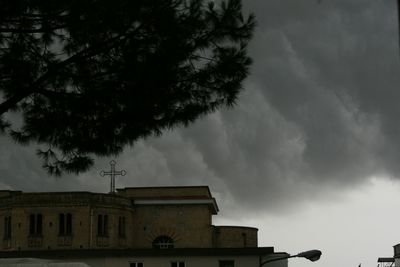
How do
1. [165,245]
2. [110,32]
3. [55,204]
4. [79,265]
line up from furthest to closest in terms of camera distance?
1. [165,245]
2. [55,204]
3. [79,265]
4. [110,32]

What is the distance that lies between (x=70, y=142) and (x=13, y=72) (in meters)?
1.66

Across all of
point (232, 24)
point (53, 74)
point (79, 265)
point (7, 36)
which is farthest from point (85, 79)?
point (79, 265)

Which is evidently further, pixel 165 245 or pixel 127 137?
pixel 165 245

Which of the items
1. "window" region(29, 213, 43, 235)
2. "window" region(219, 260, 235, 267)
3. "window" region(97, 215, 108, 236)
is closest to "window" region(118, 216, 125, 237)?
"window" region(97, 215, 108, 236)

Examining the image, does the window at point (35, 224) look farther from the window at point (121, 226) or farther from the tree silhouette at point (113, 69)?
the tree silhouette at point (113, 69)

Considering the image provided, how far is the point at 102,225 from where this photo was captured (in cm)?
6091

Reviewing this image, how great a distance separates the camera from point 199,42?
52.0 ft

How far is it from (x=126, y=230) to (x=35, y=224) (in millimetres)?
6731

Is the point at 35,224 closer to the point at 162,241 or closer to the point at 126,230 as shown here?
the point at 126,230

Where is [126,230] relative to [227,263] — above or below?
above

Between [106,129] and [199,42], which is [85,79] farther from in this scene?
[199,42]

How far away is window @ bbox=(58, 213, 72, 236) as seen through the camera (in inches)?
2356

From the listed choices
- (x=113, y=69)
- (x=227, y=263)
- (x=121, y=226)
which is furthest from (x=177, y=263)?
(x=113, y=69)

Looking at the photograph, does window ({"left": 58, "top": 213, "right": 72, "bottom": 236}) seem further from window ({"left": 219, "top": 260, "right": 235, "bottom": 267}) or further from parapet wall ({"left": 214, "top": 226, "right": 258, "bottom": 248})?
window ({"left": 219, "top": 260, "right": 235, "bottom": 267})
